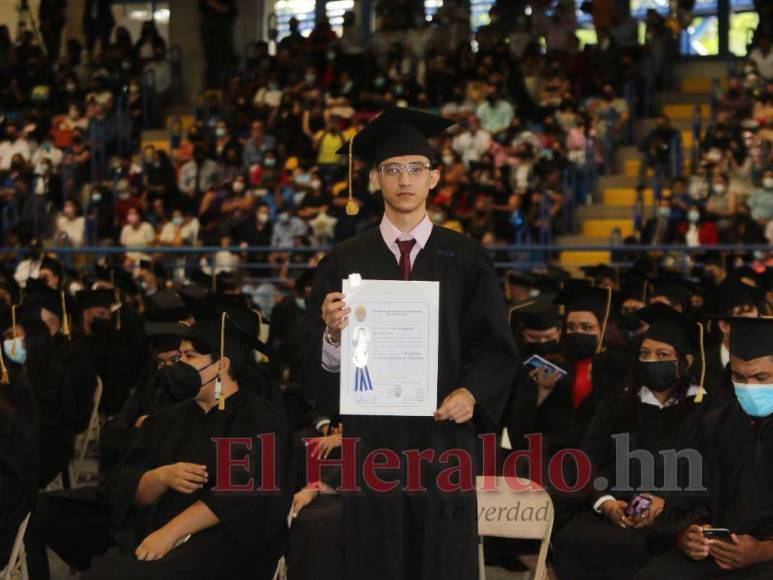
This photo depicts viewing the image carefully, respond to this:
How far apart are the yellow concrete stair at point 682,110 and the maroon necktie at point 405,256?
1435 cm

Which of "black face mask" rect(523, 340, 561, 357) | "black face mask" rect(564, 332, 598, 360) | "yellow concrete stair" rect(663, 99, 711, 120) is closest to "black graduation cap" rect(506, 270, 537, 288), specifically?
"black face mask" rect(523, 340, 561, 357)

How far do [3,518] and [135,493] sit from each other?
84 centimetres

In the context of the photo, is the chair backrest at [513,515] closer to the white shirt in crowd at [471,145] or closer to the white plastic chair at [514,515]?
the white plastic chair at [514,515]

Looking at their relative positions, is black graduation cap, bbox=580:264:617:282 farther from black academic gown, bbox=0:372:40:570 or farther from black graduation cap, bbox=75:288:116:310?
black academic gown, bbox=0:372:40:570

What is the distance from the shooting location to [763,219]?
1470cm

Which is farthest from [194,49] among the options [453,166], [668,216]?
[668,216]

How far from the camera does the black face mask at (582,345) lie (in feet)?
27.6

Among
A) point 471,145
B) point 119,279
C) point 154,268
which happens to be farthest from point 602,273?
point 471,145

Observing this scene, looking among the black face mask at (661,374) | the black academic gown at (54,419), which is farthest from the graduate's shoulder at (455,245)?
the black academic gown at (54,419)

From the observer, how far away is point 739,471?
18.3ft

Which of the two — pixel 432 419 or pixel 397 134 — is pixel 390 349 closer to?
pixel 432 419

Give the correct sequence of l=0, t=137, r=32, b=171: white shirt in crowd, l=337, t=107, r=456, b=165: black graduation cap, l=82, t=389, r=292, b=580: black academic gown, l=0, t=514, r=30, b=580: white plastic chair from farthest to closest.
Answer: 1. l=0, t=137, r=32, b=171: white shirt in crowd
2. l=0, t=514, r=30, b=580: white plastic chair
3. l=82, t=389, r=292, b=580: black academic gown
4. l=337, t=107, r=456, b=165: black graduation cap

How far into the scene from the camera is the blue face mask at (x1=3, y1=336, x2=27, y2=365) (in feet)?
26.9

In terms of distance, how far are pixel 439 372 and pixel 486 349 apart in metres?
0.18
